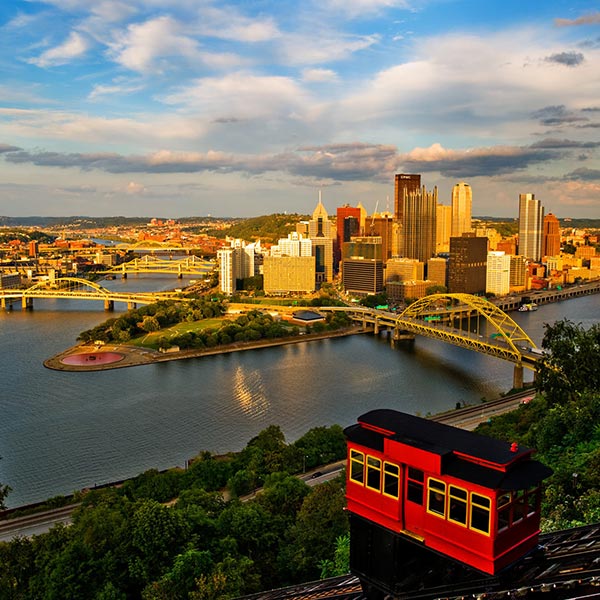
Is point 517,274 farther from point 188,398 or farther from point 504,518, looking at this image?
point 504,518

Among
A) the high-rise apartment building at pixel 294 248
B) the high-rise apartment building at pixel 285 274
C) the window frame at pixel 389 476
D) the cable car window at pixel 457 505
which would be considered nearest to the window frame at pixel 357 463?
the window frame at pixel 389 476

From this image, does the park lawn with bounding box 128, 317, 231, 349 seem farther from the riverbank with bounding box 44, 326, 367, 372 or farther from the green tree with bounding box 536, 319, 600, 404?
the green tree with bounding box 536, 319, 600, 404

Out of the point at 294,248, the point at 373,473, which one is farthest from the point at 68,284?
the point at 373,473

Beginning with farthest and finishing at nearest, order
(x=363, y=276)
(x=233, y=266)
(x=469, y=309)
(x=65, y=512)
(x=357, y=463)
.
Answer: (x=363, y=276) → (x=233, y=266) → (x=469, y=309) → (x=65, y=512) → (x=357, y=463)

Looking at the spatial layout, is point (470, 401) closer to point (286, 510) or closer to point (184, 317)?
point (286, 510)

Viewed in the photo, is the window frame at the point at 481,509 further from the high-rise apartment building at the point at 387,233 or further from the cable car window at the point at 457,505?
the high-rise apartment building at the point at 387,233

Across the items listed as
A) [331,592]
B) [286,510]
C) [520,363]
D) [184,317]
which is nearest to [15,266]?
[184,317]

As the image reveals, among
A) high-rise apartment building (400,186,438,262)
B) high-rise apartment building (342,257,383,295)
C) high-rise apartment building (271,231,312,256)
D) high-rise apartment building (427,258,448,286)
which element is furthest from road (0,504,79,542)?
high-rise apartment building (400,186,438,262)
